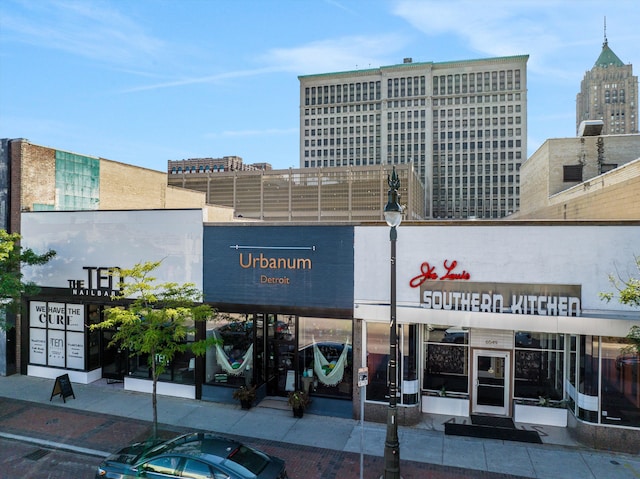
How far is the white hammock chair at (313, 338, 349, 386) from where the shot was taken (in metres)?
15.2

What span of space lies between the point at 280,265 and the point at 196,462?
7478 millimetres

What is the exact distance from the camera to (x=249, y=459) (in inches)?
373

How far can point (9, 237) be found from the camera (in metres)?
16.7

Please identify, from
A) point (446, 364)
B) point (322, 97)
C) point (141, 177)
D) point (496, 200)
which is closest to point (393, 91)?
point (322, 97)

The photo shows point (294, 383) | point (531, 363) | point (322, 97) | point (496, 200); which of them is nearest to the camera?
point (531, 363)

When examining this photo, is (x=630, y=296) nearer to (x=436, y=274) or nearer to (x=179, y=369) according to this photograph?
(x=436, y=274)

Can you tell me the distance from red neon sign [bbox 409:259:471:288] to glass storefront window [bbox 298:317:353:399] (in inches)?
111

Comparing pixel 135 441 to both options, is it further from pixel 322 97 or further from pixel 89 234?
pixel 322 97

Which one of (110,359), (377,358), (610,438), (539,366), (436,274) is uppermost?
(436,274)

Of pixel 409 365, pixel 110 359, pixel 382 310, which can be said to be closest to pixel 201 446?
pixel 382 310

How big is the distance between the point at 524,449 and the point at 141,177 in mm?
23486

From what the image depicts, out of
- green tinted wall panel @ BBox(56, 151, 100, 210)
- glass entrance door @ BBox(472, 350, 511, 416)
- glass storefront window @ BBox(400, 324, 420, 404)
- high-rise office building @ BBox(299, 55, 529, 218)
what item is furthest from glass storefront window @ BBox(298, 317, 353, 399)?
high-rise office building @ BBox(299, 55, 529, 218)

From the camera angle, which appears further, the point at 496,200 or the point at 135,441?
the point at 496,200

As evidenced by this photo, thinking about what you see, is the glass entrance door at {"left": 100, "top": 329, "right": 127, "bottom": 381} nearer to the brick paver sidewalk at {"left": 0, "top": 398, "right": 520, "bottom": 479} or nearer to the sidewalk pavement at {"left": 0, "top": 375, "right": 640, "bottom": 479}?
the sidewalk pavement at {"left": 0, "top": 375, "right": 640, "bottom": 479}
